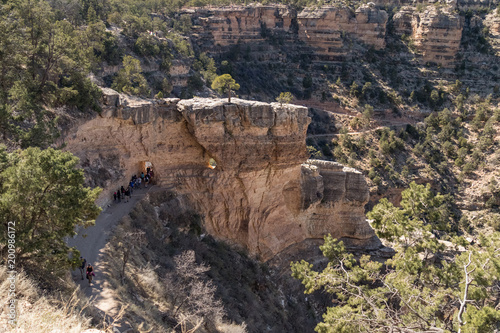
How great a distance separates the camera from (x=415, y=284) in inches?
603

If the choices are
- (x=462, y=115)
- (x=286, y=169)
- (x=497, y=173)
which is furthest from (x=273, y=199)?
(x=462, y=115)

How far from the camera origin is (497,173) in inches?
1902

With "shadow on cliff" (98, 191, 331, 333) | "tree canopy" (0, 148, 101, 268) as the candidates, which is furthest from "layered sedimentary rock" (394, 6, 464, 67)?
"tree canopy" (0, 148, 101, 268)

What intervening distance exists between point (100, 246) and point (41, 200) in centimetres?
691

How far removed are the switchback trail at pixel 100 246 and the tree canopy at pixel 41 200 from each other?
1.30 meters

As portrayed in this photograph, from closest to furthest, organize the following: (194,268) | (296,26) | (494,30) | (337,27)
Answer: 1. (194,268)
2. (337,27)
3. (494,30)
4. (296,26)

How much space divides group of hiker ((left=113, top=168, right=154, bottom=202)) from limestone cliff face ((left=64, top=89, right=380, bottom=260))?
0.40 meters

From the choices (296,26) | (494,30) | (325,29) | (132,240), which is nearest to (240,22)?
(296,26)

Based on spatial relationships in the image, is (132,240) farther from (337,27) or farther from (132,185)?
(337,27)

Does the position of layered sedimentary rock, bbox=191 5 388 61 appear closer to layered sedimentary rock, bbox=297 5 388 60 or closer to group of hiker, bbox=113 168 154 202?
layered sedimentary rock, bbox=297 5 388 60

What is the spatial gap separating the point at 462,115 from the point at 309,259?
4592 centimetres

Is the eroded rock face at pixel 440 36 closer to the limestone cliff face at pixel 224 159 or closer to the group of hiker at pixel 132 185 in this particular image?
the limestone cliff face at pixel 224 159

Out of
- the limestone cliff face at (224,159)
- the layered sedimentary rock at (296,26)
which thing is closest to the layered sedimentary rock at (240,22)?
the layered sedimentary rock at (296,26)

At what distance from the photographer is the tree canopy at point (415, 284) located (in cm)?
1120
